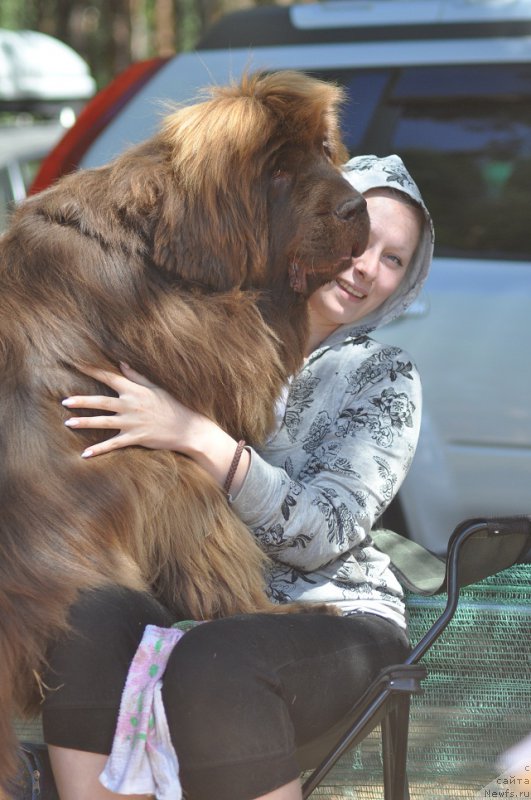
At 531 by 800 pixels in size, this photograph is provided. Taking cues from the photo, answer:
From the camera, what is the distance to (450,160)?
4.48 metres

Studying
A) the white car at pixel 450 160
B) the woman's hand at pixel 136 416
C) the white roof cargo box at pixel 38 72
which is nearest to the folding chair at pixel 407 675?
the woman's hand at pixel 136 416

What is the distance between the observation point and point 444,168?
14.7 ft

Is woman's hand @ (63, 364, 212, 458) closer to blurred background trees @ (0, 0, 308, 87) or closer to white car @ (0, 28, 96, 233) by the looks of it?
white car @ (0, 28, 96, 233)

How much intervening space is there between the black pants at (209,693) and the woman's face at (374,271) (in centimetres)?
81

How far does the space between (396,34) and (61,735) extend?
3.21 metres

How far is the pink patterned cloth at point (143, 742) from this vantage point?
1.97 metres

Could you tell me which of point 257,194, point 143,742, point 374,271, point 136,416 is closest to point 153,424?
point 136,416

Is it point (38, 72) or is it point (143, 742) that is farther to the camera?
point (38, 72)

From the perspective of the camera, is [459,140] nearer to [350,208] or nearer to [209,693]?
[350,208]

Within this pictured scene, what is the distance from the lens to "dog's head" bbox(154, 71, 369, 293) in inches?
86.4

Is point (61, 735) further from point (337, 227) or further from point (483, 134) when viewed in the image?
point (483, 134)

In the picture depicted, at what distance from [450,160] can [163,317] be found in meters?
2.55

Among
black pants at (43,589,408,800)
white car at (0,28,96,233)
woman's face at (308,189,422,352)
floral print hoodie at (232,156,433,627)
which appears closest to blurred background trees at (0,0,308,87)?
white car at (0,28,96,233)

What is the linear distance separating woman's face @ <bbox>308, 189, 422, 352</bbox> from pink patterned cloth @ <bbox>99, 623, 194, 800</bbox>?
943 mm
